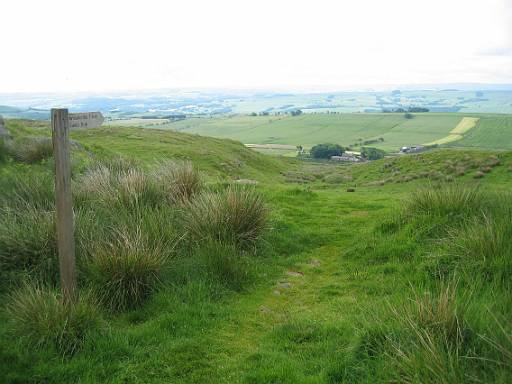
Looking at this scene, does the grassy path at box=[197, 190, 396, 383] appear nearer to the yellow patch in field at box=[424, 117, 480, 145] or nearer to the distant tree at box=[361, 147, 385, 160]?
the distant tree at box=[361, 147, 385, 160]

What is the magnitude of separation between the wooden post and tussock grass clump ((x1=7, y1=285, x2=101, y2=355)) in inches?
7.2

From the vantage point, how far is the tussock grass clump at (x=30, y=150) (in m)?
12.9

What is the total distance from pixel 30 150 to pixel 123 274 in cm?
909

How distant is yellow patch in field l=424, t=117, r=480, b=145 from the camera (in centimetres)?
8329

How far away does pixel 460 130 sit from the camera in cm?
9725

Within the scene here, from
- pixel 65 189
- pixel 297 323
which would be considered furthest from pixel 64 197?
pixel 297 323

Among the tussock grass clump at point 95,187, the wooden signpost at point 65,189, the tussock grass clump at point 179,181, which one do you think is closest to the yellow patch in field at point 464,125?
the tussock grass clump at point 179,181

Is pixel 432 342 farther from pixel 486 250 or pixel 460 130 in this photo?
pixel 460 130

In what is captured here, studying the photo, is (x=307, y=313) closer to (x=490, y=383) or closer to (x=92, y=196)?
(x=490, y=383)

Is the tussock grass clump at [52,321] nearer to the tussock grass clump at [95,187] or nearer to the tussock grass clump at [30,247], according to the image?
the tussock grass clump at [30,247]

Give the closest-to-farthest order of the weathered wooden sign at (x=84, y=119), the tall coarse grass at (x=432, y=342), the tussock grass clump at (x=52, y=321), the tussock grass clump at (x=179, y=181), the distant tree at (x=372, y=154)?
1. the tall coarse grass at (x=432, y=342)
2. the tussock grass clump at (x=52, y=321)
3. the weathered wooden sign at (x=84, y=119)
4. the tussock grass clump at (x=179, y=181)
5. the distant tree at (x=372, y=154)

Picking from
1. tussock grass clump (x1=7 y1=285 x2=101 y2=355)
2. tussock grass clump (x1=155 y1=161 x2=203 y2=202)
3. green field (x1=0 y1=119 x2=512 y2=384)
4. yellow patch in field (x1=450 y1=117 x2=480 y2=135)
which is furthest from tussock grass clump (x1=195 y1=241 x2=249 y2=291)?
yellow patch in field (x1=450 y1=117 x2=480 y2=135)

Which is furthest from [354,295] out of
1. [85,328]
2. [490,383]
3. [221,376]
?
[85,328]

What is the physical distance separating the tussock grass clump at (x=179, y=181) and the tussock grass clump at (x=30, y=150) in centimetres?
519
